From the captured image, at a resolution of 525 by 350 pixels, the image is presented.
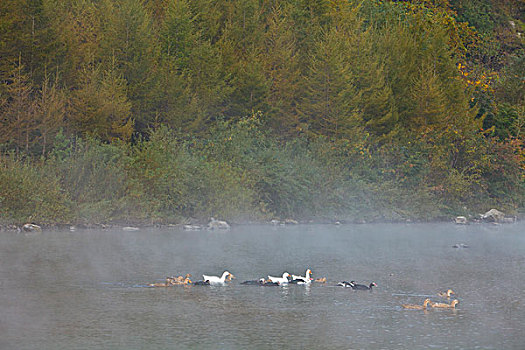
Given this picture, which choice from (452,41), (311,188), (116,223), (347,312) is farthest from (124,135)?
(452,41)

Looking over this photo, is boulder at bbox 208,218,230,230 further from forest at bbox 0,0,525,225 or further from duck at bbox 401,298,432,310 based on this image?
duck at bbox 401,298,432,310

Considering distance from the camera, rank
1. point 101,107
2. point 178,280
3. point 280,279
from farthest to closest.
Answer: point 101,107 < point 280,279 < point 178,280

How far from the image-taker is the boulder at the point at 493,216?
157 ft

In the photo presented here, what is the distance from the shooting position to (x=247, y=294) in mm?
20359

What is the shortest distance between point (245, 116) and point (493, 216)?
1534 cm

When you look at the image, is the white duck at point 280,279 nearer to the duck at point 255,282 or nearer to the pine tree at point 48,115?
the duck at point 255,282

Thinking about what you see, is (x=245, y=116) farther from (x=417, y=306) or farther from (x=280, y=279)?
(x=417, y=306)

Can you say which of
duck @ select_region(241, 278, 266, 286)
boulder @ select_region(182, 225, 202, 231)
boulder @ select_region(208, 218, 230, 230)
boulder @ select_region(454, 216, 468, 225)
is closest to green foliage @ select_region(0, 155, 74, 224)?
boulder @ select_region(182, 225, 202, 231)

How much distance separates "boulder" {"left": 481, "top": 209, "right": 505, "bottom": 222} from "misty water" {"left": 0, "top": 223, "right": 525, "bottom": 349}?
14.2 meters

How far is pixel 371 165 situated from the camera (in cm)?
4866

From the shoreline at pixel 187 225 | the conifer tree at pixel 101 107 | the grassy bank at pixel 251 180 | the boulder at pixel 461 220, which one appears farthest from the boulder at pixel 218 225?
the boulder at pixel 461 220

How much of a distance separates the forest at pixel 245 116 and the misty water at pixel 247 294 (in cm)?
520

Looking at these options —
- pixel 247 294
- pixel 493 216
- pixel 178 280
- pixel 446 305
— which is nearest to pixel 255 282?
pixel 247 294

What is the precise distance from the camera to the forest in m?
37.3
